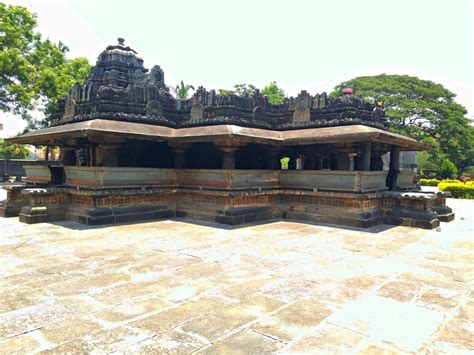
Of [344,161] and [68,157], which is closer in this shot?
[344,161]

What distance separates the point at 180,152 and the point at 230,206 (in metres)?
3.08

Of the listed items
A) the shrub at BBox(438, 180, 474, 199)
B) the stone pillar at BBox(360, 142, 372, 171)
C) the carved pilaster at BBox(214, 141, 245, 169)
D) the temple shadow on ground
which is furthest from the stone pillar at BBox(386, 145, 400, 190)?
the shrub at BBox(438, 180, 474, 199)

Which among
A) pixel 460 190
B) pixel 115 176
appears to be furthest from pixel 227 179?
pixel 460 190

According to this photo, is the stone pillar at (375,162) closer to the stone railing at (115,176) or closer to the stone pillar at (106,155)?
the stone railing at (115,176)

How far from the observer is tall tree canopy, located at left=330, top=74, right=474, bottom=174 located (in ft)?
116

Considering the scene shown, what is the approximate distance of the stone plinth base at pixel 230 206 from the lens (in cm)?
1013

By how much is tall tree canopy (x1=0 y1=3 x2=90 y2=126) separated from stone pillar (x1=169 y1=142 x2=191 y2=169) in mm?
17484

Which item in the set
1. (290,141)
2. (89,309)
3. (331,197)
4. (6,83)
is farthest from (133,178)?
(6,83)

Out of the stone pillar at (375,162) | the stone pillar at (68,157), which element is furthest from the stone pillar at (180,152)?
the stone pillar at (375,162)

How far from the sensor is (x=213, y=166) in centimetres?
1389

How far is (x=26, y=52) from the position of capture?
2552cm

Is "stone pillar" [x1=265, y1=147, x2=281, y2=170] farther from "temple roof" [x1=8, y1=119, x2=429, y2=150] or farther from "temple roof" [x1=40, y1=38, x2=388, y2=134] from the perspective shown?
"temple roof" [x1=40, y1=38, x2=388, y2=134]

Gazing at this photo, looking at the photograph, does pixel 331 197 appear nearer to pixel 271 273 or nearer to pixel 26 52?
pixel 271 273

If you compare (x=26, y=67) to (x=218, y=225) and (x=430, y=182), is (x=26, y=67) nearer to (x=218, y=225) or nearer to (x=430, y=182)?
(x=218, y=225)
